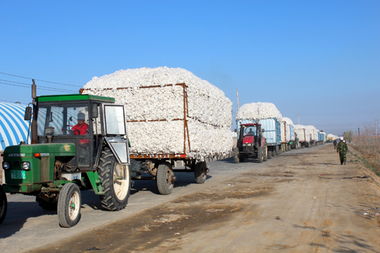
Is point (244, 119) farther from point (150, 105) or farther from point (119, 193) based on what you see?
point (119, 193)

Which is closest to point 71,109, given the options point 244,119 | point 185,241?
point 185,241

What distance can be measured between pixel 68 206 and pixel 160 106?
4.74 m

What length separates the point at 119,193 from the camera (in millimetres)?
9312

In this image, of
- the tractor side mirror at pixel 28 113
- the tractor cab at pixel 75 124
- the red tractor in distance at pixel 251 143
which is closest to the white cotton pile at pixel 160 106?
the tractor cab at pixel 75 124

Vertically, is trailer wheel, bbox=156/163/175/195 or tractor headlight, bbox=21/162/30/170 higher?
tractor headlight, bbox=21/162/30/170

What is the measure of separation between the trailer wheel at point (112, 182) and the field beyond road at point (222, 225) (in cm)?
25

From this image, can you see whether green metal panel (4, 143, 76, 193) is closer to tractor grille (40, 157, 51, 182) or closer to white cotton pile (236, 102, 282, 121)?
tractor grille (40, 157, 51, 182)

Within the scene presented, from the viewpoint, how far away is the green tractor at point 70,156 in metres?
7.18

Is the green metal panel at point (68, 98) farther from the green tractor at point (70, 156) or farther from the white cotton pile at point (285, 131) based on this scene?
the white cotton pile at point (285, 131)

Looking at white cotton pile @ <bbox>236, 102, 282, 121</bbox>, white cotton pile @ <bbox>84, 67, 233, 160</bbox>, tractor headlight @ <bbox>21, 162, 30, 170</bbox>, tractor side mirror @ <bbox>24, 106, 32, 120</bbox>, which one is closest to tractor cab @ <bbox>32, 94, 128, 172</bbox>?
tractor side mirror @ <bbox>24, 106, 32, 120</bbox>

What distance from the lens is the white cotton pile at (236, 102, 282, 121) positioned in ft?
104

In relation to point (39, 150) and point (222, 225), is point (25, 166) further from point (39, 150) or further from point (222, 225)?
point (222, 225)

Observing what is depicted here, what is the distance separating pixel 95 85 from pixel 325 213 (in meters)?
7.70

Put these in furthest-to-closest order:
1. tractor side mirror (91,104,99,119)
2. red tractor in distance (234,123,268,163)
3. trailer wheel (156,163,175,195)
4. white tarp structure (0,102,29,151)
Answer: red tractor in distance (234,123,268,163) → white tarp structure (0,102,29,151) → trailer wheel (156,163,175,195) → tractor side mirror (91,104,99,119)
